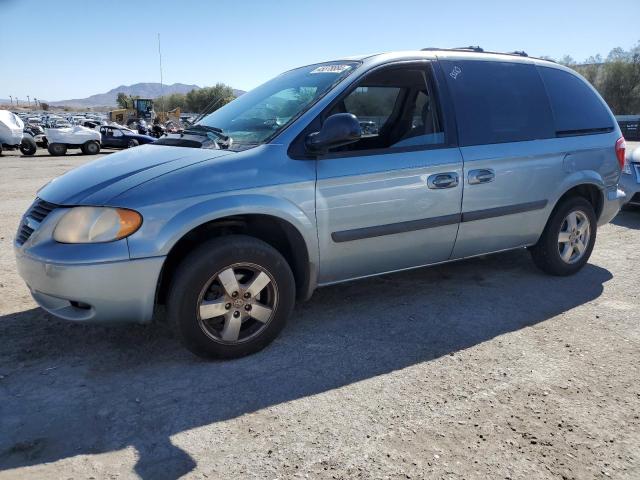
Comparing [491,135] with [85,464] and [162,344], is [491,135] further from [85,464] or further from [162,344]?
[85,464]

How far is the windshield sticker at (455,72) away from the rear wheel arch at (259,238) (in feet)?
5.78

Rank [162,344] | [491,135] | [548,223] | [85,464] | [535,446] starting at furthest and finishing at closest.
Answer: [548,223], [491,135], [162,344], [535,446], [85,464]

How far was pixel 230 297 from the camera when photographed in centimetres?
298

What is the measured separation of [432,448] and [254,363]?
3.89 feet

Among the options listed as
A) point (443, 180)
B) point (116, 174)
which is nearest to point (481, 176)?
point (443, 180)

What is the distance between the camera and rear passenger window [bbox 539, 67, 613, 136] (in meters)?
4.34

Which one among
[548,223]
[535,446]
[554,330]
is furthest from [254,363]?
[548,223]

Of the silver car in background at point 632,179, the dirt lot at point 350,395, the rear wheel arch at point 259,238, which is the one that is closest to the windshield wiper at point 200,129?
the rear wheel arch at point 259,238

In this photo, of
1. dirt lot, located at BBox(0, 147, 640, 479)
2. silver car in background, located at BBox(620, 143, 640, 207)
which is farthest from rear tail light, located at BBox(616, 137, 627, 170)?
silver car in background, located at BBox(620, 143, 640, 207)

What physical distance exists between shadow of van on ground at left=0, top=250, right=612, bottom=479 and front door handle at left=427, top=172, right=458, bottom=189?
0.95 meters

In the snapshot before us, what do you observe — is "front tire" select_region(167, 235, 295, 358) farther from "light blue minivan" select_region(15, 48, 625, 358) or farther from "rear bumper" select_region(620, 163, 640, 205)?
"rear bumper" select_region(620, 163, 640, 205)

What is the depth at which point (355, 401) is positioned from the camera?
2.66 m

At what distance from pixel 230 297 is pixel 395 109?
2.26 meters

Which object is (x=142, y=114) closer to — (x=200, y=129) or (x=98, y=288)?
(x=200, y=129)
